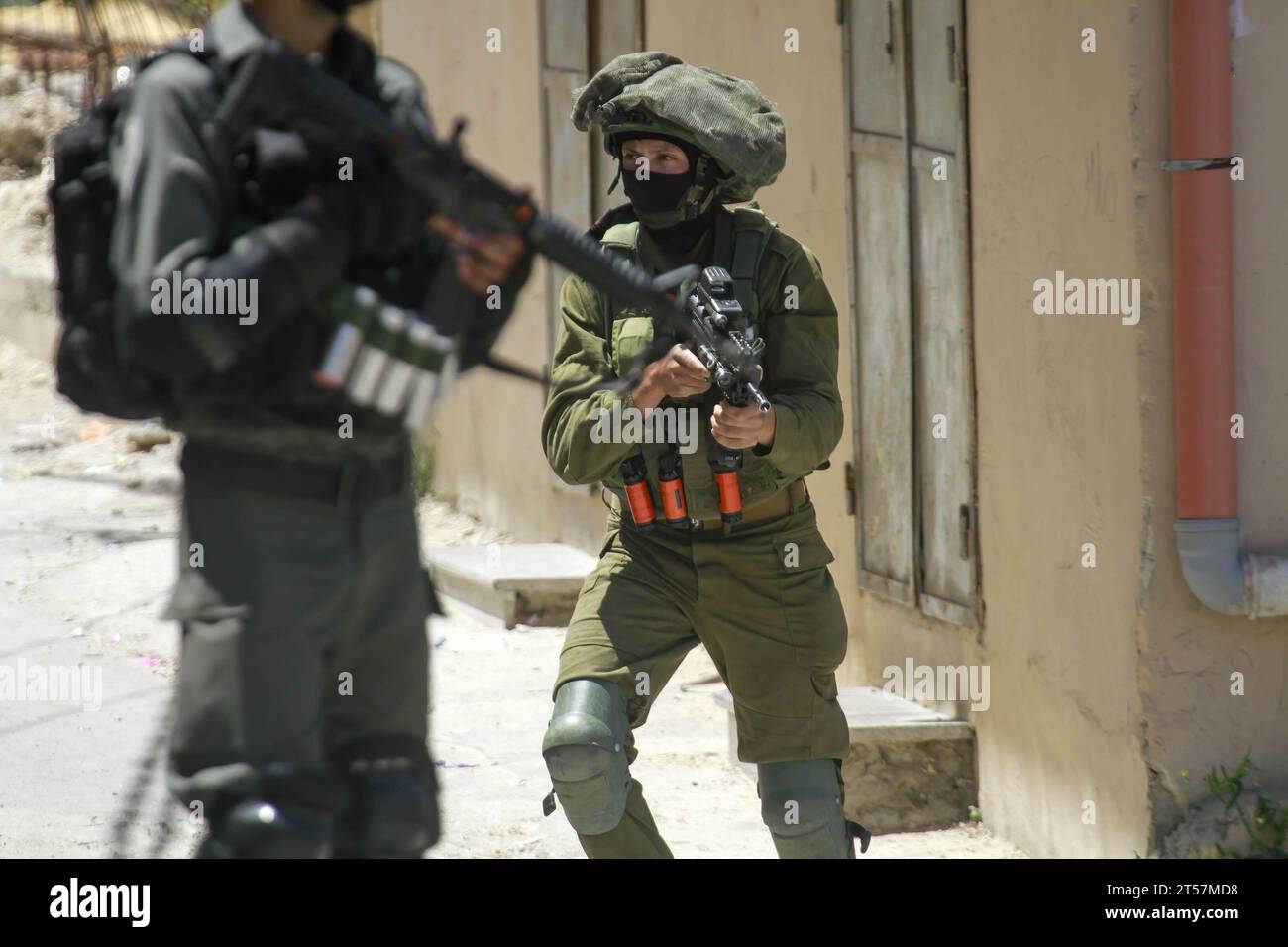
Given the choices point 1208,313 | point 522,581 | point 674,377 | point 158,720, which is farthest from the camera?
point 522,581

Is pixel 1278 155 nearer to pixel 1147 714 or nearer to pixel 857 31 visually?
pixel 1147 714

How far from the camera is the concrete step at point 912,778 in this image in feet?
18.6

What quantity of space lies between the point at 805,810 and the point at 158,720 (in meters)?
3.14

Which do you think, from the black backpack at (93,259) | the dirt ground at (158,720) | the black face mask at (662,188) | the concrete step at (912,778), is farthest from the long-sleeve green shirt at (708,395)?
the concrete step at (912,778)

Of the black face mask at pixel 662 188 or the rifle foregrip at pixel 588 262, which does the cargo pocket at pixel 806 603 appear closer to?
the black face mask at pixel 662 188

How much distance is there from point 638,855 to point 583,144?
202 inches

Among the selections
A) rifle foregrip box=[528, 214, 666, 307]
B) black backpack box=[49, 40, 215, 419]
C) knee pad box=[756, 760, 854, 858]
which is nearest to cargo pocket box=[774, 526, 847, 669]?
knee pad box=[756, 760, 854, 858]

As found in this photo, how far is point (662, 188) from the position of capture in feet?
13.4

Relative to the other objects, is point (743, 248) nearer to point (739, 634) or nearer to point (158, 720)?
point (739, 634)

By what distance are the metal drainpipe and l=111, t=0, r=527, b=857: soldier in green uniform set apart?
211cm

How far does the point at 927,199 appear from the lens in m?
5.65

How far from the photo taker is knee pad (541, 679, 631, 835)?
392cm

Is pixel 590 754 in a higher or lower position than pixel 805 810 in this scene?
higher

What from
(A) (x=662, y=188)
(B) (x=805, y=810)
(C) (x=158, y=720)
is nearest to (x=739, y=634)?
(B) (x=805, y=810)
